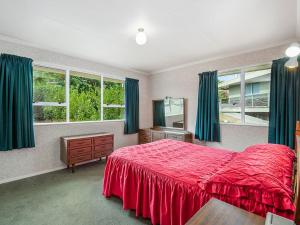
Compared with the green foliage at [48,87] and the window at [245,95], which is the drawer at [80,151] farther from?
the window at [245,95]

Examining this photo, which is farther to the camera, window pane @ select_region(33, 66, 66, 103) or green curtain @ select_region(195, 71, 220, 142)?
green curtain @ select_region(195, 71, 220, 142)

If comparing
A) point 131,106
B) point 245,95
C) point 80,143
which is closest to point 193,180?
point 80,143

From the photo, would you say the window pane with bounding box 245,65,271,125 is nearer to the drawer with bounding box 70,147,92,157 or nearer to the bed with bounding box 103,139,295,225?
the bed with bounding box 103,139,295,225

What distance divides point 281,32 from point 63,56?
417 cm

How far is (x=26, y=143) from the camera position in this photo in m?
3.01

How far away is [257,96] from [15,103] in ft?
15.4

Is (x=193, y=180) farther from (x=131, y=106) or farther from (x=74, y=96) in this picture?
(x=131, y=106)

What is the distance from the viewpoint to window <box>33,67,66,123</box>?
11.0 ft

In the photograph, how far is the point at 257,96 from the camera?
3439mm

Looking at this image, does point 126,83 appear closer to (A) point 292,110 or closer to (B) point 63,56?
(B) point 63,56

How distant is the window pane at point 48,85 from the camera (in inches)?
132

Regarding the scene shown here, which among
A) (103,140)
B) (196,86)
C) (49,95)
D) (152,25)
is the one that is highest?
(152,25)

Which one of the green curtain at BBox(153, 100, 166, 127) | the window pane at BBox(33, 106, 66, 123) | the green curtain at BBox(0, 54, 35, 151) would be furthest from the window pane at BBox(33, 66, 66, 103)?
the green curtain at BBox(153, 100, 166, 127)

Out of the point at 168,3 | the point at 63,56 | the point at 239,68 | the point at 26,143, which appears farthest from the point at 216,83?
the point at 26,143
